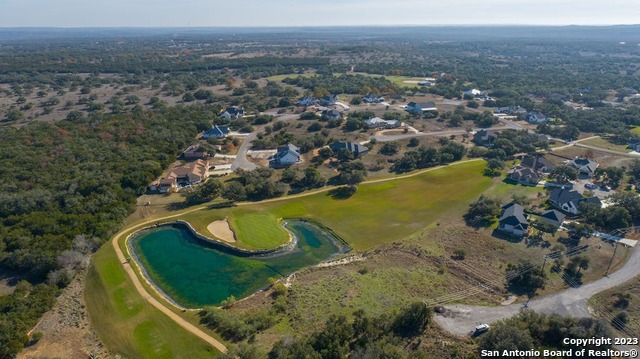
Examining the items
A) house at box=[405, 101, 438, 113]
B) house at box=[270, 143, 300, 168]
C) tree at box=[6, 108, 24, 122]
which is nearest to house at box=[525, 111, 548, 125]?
house at box=[405, 101, 438, 113]

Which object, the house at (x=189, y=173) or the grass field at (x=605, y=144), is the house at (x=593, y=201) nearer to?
the grass field at (x=605, y=144)

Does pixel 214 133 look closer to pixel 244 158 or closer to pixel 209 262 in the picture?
pixel 244 158

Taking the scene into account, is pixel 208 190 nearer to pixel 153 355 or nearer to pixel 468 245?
pixel 153 355

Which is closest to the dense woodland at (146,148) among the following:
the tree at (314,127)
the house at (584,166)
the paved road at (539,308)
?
the tree at (314,127)

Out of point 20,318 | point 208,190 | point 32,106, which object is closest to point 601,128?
point 208,190

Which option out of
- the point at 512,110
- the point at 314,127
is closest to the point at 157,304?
the point at 314,127

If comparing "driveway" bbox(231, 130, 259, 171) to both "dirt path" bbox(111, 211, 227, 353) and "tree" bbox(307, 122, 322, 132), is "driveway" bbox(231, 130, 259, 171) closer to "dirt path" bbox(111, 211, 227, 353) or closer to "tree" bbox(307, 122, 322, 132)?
"tree" bbox(307, 122, 322, 132)
